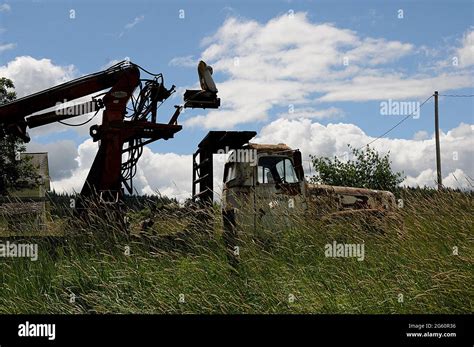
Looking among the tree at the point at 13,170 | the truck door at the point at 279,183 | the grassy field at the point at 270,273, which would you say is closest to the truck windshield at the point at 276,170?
the truck door at the point at 279,183

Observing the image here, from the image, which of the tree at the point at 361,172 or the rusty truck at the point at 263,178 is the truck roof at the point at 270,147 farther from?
the tree at the point at 361,172

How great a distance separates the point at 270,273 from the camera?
7.27 meters

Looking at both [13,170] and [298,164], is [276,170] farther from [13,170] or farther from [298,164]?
[13,170]

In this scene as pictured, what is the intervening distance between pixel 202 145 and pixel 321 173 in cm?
2208

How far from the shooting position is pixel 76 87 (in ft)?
Result: 41.5

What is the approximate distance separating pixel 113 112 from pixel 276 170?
11.4 ft

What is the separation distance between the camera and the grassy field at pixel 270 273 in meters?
6.68

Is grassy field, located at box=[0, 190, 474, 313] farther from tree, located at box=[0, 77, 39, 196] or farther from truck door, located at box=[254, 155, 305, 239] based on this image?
tree, located at box=[0, 77, 39, 196]

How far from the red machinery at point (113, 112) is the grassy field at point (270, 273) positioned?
11.7 ft

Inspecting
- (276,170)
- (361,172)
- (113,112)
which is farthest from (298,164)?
(361,172)
